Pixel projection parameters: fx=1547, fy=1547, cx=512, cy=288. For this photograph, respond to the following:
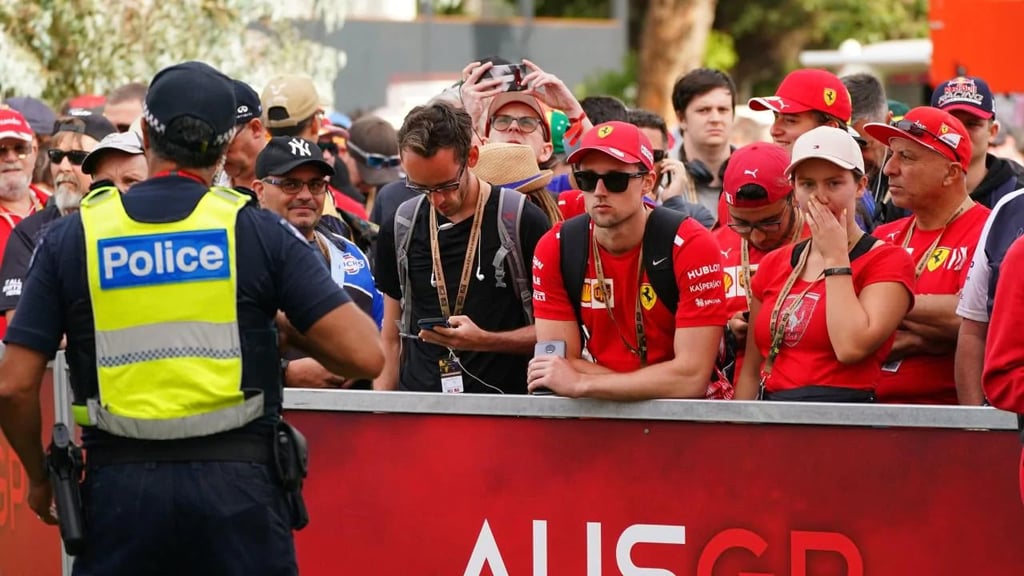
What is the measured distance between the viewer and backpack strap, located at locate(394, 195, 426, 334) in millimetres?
6316

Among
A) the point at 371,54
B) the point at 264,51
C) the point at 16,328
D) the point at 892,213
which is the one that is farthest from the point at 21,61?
the point at 371,54

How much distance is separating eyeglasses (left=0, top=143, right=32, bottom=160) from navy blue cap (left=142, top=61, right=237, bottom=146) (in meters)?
4.68

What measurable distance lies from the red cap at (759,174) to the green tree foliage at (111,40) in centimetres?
1014

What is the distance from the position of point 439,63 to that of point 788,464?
85.8 feet

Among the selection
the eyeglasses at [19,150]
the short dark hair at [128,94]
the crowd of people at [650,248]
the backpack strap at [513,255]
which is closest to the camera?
the crowd of people at [650,248]

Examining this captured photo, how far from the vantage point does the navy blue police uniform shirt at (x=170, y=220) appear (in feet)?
13.9

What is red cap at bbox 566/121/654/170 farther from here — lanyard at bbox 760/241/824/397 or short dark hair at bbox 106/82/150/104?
short dark hair at bbox 106/82/150/104

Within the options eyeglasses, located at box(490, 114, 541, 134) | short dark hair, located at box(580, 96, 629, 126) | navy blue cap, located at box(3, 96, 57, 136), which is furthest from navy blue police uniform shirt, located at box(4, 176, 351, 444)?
navy blue cap, located at box(3, 96, 57, 136)

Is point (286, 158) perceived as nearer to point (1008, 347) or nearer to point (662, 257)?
point (662, 257)

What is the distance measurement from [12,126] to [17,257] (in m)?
1.68

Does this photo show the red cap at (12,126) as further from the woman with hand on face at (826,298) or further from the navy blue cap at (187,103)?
the woman with hand on face at (826,298)

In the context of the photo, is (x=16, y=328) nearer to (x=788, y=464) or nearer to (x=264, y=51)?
(x=788, y=464)

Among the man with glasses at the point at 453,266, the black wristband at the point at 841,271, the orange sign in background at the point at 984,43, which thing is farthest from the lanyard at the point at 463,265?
the orange sign in background at the point at 984,43

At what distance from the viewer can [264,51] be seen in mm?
16672
